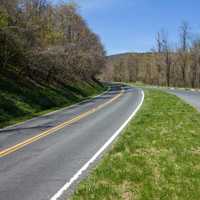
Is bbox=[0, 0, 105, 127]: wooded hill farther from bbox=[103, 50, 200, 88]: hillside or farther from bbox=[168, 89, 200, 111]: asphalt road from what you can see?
bbox=[103, 50, 200, 88]: hillside

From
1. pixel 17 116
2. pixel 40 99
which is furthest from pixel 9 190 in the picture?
pixel 40 99

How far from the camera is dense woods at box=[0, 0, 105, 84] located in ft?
118

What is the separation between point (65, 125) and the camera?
784 inches

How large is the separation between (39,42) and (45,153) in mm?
29494

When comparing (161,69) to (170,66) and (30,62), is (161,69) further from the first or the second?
(30,62)

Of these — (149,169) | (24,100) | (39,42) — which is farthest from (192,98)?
(149,169)

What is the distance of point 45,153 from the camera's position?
12.4 m

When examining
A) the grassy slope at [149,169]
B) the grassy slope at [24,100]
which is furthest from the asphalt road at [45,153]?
the grassy slope at [24,100]

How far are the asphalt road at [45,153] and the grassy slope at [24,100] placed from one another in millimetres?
4659

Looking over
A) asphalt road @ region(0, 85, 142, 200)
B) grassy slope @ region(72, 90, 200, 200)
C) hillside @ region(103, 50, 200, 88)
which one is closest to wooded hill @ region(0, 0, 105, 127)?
asphalt road @ region(0, 85, 142, 200)

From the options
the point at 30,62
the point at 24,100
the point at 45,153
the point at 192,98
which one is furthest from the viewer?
the point at 192,98

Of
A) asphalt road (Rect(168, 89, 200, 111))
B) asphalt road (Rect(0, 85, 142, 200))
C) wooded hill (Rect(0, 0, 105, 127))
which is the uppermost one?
wooded hill (Rect(0, 0, 105, 127))

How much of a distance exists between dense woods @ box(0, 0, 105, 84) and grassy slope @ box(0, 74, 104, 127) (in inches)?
91.2

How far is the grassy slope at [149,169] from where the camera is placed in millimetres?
7797
